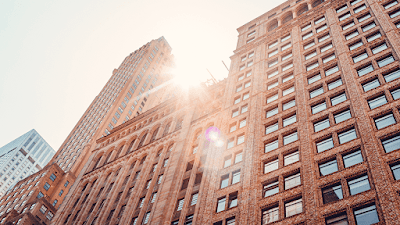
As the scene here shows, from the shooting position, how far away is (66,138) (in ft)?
341

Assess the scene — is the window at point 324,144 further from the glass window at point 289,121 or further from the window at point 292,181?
the glass window at point 289,121

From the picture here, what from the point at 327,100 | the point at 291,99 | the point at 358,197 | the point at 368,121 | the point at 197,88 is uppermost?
the point at 197,88

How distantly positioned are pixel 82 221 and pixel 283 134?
28.9 m

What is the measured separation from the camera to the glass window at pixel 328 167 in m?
28.1

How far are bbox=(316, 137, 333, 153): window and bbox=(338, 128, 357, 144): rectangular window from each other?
2.85 ft

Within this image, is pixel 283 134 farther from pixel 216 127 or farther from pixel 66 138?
pixel 66 138

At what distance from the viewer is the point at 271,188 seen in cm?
3036

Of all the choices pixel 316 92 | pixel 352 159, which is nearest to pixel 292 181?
pixel 352 159

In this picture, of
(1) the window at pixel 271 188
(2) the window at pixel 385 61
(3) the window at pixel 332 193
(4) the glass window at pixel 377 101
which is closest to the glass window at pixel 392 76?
(2) the window at pixel 385 61

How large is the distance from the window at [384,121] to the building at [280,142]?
8cm

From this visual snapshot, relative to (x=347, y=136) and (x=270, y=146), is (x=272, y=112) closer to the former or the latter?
(x=270, y=146)

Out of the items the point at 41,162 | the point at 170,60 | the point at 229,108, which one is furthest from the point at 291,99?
the point at 41,162

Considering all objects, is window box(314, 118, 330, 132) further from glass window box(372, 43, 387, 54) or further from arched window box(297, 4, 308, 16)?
arched window box(297, 4, 308, 16)

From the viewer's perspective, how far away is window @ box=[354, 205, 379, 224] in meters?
22.5
